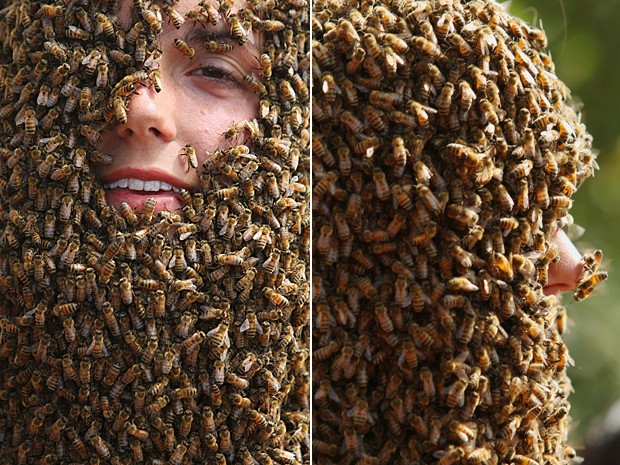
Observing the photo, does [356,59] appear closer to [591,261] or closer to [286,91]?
[286,91]

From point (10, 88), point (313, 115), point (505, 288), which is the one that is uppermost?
point (313, 115)

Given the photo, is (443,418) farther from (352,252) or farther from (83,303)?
(83,303)

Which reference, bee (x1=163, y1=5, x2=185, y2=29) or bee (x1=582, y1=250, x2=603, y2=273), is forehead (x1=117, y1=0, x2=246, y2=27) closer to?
bee (x1=163, y1=5, x2=185, y2=29)

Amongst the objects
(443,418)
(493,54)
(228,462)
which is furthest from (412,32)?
(228,462)

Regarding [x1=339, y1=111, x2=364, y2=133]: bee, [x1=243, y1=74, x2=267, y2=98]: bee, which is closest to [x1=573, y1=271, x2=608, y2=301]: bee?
[x1=339, y1=111, x2=364, y2=133]: bee

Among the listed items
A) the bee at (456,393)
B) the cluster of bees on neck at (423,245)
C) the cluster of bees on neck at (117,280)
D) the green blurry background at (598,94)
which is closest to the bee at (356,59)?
the cluster of bees on neck at (423,245)
